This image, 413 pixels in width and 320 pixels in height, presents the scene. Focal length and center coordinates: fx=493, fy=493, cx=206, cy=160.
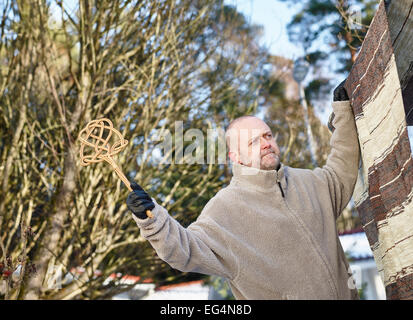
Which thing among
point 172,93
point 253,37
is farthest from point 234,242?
point 253,37

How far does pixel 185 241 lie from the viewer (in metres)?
1.84

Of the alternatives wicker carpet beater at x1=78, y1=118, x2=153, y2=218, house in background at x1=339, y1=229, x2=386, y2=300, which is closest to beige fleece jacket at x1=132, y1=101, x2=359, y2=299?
wicker carpet beater at x1=78, y1=118, x2=153, y2=218

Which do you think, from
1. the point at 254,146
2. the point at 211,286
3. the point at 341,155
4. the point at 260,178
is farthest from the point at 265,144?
the point at 211,286

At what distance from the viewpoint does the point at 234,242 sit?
6.70ft

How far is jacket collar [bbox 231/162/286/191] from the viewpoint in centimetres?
214

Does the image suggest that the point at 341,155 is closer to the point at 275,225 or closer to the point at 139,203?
the point at 275,225

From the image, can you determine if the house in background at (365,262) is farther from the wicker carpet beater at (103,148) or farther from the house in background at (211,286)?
the wicker carpet beater at (103,148)

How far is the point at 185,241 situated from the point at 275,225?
443 mm

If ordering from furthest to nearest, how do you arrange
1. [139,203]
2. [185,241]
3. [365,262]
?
[365,262] → [185,241] → [139,203]

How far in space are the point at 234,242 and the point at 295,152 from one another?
408 cm

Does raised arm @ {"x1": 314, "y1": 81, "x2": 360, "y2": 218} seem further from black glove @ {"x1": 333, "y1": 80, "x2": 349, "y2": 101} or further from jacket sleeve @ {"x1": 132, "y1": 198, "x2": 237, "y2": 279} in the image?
jacket sleeve @ {"x1": 132, "y1": 198, "x2": 237, "y2": 279}

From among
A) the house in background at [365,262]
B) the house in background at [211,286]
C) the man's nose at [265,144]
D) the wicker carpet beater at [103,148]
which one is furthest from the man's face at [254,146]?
the house in background at [365,262]
